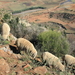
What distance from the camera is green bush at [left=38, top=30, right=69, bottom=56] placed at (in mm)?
14656

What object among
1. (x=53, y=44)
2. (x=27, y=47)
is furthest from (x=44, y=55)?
(x=53, y=44)

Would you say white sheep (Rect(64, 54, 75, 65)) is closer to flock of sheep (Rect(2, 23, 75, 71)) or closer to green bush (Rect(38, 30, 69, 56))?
flock of sheep (Rect(2, 23, 75, 71))

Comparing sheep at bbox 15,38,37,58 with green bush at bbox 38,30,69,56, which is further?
green bush at bbox 38,30,69,56

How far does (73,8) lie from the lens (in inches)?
3378

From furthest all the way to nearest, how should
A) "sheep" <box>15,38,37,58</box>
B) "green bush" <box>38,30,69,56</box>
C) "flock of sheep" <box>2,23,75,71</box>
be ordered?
"green bush" <box>38,30,69,56</box> → "sheep" <box>15,38,37,58</box> → "flock of sheep" <box>2,23,75,71</box>

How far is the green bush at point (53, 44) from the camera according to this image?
14656 millimetres

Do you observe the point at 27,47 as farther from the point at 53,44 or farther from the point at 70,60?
the point at 53,44

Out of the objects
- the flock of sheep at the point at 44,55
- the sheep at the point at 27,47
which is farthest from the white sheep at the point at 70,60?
the sheep at the point at 27,47

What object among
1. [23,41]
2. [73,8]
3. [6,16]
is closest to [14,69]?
[23,41]

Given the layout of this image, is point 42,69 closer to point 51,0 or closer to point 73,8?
point 73,8

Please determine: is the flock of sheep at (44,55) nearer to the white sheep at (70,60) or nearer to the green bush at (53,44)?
the white sheep at (70,60)

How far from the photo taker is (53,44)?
14867 mm

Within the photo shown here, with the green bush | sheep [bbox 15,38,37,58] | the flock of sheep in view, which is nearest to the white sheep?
the flock of sheep

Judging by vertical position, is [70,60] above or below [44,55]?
below
